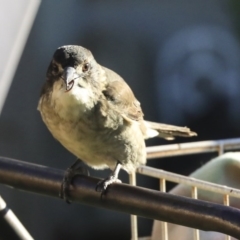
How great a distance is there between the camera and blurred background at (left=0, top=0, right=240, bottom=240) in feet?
14.9

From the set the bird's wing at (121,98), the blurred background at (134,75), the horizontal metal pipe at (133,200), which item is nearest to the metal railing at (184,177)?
the bird's wing at (121,98)

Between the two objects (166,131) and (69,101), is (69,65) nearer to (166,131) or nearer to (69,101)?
(69,101)

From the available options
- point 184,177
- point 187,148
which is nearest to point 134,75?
point 187,148

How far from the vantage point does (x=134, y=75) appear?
4848 mm

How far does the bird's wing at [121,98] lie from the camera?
2.54m

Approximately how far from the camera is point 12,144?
4.49m

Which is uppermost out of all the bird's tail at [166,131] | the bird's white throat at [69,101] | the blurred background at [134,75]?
the blurred background at [134,75]

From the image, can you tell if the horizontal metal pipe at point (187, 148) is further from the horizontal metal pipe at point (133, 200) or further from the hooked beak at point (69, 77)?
the horizontal metal pipe at point (133, 200)

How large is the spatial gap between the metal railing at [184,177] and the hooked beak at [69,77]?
0.35 m

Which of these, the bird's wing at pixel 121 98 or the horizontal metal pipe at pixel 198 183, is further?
the bird's wing at pixel 121 98

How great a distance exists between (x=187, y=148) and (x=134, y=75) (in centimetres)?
239

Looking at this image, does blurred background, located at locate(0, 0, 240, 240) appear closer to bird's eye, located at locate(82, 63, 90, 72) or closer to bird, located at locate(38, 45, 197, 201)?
bird, located at locate(38, 45, 197, 201)

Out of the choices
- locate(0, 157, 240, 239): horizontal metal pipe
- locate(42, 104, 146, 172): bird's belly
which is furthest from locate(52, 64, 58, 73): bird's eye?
locate(0, 157, 240, 239): horizontal metal pipe

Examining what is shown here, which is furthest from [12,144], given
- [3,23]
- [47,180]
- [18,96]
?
[47,180]
